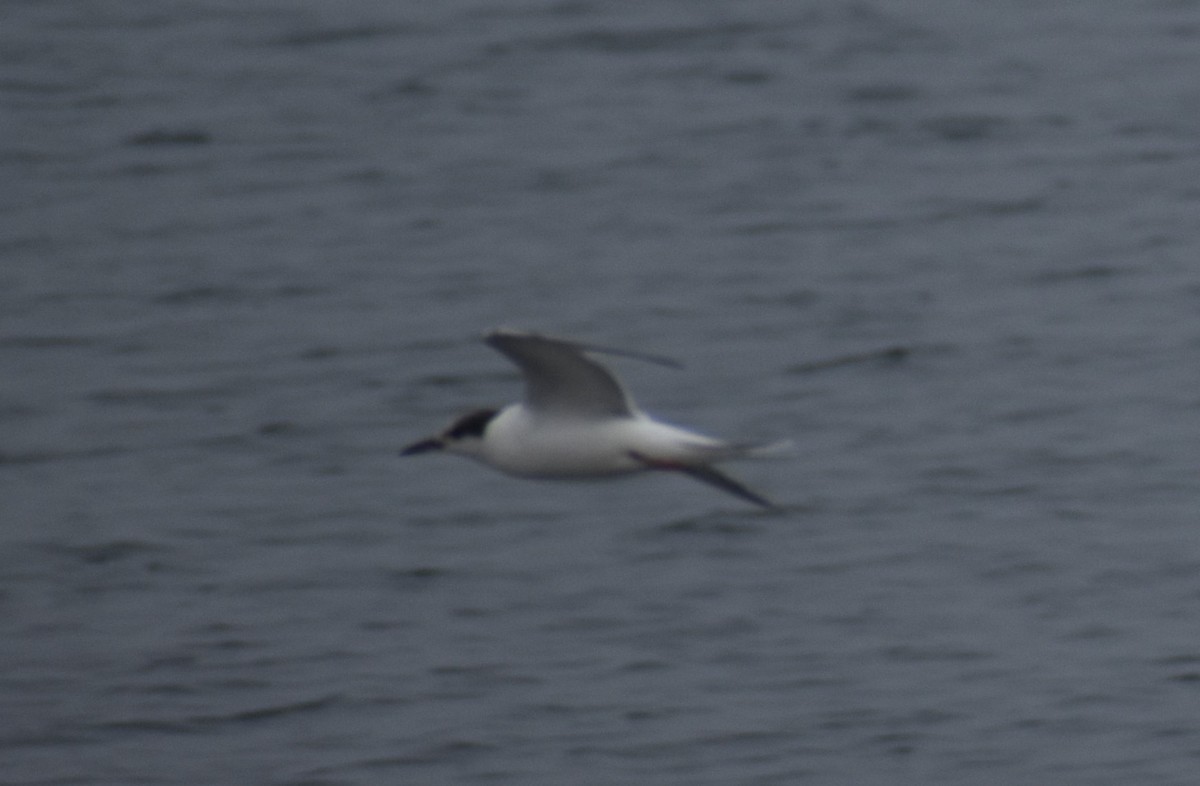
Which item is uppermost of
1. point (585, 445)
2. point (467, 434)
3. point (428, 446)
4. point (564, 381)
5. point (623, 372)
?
point (564, 381)

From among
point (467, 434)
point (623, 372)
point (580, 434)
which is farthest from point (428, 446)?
point (623, 372)

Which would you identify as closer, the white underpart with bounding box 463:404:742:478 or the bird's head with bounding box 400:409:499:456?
the white underpart with bounding box 463:404:742:478

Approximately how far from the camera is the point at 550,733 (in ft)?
48.1

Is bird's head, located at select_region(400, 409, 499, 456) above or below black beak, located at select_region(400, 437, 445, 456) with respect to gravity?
above

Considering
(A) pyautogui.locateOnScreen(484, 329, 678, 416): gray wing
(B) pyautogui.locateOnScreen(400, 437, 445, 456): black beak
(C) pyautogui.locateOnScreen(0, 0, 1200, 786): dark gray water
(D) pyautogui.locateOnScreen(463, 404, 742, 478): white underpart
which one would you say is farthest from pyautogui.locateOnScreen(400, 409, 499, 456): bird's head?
(C) pyautogui.locateOnScreen(0, 0, 1200, 786): dark gray water

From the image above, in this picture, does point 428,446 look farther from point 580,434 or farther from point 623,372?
point 623,372

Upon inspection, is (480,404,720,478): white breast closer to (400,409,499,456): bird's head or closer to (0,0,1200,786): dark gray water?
(400,409,499,456): bird's head

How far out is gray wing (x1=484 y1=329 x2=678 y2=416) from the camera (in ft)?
40.1

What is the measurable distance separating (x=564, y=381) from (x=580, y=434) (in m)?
0.26

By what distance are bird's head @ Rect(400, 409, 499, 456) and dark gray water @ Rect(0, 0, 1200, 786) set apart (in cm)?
192

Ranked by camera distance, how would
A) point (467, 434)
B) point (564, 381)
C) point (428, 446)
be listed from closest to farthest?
point (564, 381)
point (467, 434)
point (428, 446)

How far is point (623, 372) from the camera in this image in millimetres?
19766

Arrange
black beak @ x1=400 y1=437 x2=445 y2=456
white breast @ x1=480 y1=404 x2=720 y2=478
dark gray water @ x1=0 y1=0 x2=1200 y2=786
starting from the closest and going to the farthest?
white breast @ x1=480 y1=404 x2=720 y2=478
black beak @ x1=400 y1=437 x2=445 y2=456
dark gray water @ x1=0 y1=0 x2=1200 y2=786

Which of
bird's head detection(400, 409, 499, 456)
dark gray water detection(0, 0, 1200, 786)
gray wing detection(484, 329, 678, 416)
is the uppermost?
gray wing detection(484, 329, 678, 416)
